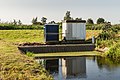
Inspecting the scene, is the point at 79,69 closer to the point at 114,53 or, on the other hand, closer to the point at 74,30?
the point at 114,53

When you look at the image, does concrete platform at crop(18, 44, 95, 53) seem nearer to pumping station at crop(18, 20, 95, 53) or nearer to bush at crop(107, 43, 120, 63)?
pumping station at crop(18, 20, 95, 53)

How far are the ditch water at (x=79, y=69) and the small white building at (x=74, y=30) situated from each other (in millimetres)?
7790

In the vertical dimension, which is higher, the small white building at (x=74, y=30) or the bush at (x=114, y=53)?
the small white building at (x=74, y=30)

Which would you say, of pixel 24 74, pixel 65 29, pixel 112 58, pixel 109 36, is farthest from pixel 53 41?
pixel 24 74

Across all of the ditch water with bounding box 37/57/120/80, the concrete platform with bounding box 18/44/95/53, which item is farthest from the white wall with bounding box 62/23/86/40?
the ditch water with bounding box 37/57/120/80

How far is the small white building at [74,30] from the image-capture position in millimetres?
29097

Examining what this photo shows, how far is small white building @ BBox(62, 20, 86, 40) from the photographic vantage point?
29.1 meters

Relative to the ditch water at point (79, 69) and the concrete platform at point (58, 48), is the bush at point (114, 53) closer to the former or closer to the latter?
the ditch water at point (79, 69)

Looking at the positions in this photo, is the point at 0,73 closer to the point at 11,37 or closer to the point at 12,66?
the point at 12,66

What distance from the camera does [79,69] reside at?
16797mm

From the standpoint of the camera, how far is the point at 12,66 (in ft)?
38.7

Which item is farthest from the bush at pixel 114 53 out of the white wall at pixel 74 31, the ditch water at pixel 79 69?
the white wall at pixel 74 31

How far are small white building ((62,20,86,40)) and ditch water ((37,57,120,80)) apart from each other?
779 cm

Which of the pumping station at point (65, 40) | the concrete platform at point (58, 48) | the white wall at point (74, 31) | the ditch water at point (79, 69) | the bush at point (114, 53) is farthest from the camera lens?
the white wall at point (74, 31)
